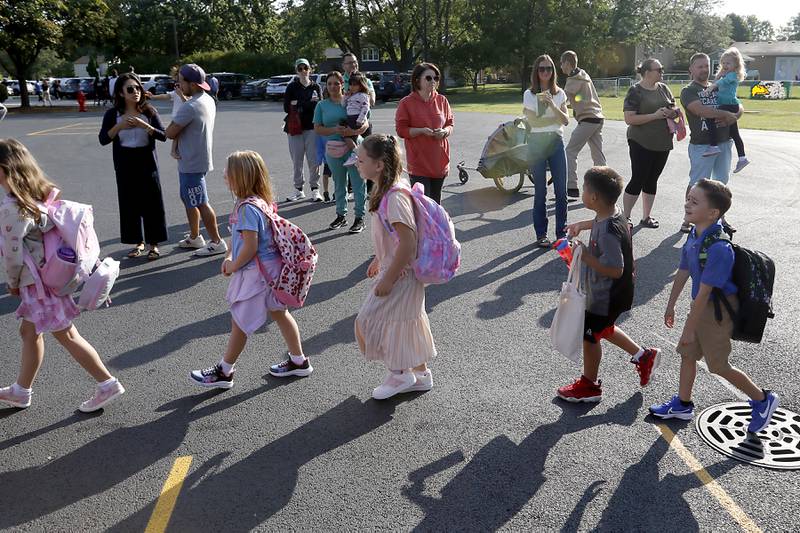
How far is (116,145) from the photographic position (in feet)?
22.2

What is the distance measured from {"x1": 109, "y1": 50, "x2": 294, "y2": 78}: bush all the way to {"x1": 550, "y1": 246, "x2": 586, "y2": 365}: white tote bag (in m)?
56.3

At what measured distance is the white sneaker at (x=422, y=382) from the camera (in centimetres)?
423

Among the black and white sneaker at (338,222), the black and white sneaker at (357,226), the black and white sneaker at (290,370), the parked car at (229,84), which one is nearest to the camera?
the black and white sneaker at (290,370)

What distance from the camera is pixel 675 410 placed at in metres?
3.80

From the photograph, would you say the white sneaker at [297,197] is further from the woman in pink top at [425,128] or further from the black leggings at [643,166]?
the black leggings at [643,166]

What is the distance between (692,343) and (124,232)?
228 inches

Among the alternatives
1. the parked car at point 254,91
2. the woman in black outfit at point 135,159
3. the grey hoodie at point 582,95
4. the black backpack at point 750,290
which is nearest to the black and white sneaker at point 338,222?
the woman in black outfit at point 135,159

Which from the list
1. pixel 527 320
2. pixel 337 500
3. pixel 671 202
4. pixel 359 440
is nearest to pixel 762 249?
pixel 671 202

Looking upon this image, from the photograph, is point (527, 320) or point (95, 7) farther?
point (95, 7)

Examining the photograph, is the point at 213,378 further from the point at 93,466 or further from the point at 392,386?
the point at 392,386

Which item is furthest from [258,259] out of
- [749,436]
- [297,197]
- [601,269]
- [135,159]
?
[297,197]

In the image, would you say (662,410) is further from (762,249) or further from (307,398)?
(762,249)

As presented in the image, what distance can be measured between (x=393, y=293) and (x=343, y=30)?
2224 inches

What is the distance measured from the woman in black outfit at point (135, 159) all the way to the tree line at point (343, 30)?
114 ft
